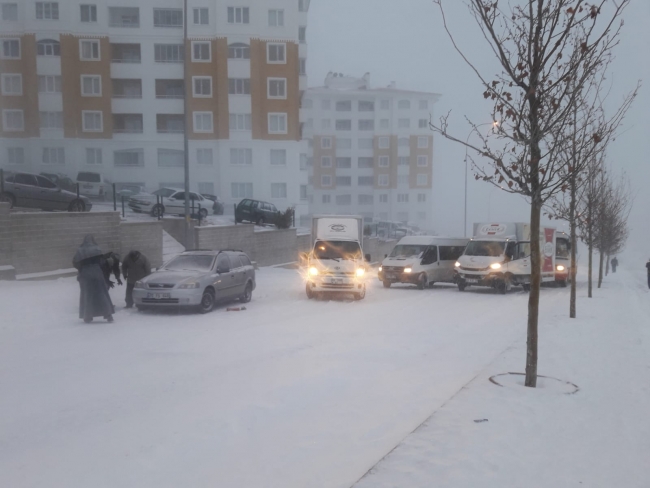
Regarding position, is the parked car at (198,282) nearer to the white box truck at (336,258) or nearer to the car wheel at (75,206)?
the white box truck at (336,258)

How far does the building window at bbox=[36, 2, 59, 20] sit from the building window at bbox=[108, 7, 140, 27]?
3827 mm

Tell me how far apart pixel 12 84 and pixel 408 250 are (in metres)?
37.0

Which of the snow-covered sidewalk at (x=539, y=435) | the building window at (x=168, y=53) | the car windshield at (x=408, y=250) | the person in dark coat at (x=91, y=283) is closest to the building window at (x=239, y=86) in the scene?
the building window at (x=168, y=53)

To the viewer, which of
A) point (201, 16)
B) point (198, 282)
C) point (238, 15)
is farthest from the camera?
point (201, 16)

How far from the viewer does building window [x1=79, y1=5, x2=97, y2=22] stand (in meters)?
45.2

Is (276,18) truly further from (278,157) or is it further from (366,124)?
(366,124)

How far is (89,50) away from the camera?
45562 millimetres

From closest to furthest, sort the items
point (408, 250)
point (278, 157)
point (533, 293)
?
point (533, 293)
point (408, 250)
point (278, 157)

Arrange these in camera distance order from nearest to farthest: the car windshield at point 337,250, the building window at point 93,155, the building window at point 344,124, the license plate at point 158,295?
the license plate at point 158,295 → the car windshield at point 337,250 → the building window at point 93,155 → the building window at point 344,124

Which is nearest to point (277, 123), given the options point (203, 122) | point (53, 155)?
point (203, 122)

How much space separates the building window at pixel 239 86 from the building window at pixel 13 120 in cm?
1621

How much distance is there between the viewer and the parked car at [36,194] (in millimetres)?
23844

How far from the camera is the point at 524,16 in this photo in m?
7.25

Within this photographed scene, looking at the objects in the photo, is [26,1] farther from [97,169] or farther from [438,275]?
[438,275]
